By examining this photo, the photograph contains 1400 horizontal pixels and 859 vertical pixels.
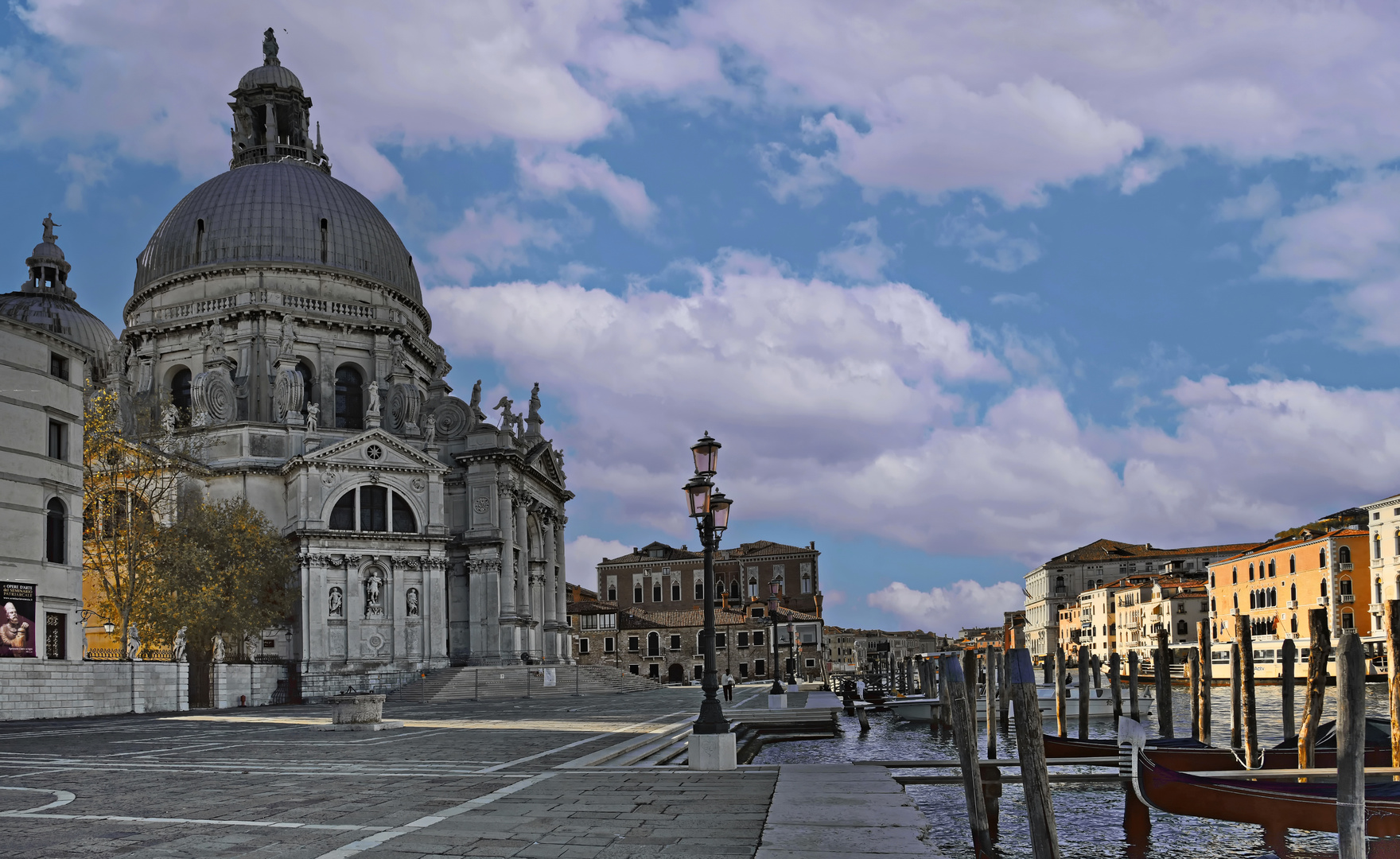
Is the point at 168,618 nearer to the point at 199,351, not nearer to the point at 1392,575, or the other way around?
the point at 199,351

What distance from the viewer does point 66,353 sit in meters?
30.6

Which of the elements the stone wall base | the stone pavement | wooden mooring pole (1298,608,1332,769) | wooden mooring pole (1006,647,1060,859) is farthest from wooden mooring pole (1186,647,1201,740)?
the stone wall base

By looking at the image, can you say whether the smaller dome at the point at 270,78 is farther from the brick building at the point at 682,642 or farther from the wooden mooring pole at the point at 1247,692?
the wooden mooring pole at the point at 1247,692

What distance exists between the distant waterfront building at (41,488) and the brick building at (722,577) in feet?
207

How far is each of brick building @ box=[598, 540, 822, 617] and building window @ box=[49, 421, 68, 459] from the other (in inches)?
2497

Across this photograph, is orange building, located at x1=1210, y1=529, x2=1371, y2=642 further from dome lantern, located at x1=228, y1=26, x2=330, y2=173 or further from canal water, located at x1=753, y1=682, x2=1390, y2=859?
dome lantern, located at x1=228, y1=26, x2=330, y2=173

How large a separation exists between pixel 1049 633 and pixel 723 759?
121861 mm

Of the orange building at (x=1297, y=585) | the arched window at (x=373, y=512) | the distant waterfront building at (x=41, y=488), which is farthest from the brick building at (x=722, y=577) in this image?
the distant waterfront building at (x=41, y=488)

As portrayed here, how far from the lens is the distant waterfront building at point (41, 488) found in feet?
91.9

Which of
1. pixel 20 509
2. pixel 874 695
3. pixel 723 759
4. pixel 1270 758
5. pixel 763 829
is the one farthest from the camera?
→ pixel 874 695

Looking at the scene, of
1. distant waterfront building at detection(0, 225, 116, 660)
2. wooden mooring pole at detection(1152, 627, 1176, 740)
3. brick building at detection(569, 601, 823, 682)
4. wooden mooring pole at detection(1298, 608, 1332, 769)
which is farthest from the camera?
brick building at detection(569, 601, 823, 682)

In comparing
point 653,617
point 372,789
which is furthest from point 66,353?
point 653,617

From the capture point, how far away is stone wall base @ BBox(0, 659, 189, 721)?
89.0 feet

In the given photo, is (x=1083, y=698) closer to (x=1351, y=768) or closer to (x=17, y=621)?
(x=1351, y=768)
